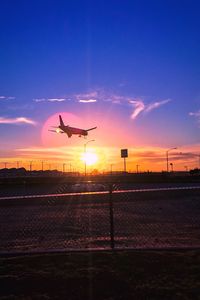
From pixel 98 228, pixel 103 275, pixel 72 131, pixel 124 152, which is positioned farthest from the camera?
pixel 72 131

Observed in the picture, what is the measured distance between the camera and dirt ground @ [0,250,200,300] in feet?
20.1

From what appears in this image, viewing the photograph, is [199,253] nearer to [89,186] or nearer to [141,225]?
[141,225]

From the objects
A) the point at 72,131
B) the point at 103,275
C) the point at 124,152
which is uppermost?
the point at 72,131

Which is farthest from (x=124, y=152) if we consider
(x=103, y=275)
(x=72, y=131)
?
(x=103, y=275)

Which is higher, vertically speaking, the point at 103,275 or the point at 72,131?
the point at 72,131

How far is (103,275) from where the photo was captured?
6988 millimetres

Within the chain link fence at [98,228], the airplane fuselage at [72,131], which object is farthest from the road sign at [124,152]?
the chain link fence at [98,228]

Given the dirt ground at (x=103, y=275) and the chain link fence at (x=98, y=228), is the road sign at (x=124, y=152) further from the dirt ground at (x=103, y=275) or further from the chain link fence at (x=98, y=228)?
the dirt ground at (x=103, y=275)

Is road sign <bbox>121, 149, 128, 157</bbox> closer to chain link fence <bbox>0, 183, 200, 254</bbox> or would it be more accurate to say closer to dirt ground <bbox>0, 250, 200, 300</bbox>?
chain link fence <bbox>0, 183, 200, 254</bbox>

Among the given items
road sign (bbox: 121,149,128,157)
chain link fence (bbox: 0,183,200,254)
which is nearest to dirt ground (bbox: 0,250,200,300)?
chain link fence (bbox: 0,183,200,254)

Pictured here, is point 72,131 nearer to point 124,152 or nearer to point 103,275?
point 124,152

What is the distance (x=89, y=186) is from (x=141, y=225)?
31416 millimetres

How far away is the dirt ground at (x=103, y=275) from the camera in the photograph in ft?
20.1

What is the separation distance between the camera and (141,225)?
16.0m
